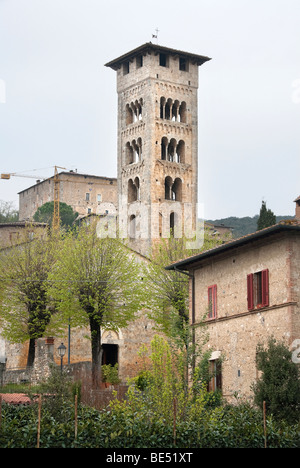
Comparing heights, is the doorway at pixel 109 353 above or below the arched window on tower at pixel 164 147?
below

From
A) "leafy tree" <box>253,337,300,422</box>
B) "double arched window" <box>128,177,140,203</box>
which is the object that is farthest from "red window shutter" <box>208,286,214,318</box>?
"double arched window" <box>128,177,140,203</box>

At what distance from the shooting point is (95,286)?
50562mm

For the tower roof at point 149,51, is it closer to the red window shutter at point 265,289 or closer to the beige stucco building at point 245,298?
the beige stucco building at point 245,298

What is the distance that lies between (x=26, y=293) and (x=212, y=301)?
1805 cm

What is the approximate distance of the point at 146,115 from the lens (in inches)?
3322

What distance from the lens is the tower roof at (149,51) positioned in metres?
83.0

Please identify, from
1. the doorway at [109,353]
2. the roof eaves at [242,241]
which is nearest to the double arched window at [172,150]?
the doorway at [109,353]

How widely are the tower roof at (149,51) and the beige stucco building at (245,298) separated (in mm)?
47341

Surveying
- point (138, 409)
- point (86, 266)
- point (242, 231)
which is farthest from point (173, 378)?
point (242, 231)

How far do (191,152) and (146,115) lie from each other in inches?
230

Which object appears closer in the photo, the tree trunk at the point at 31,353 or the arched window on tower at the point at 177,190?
the tree trunk at the point at 31,353
